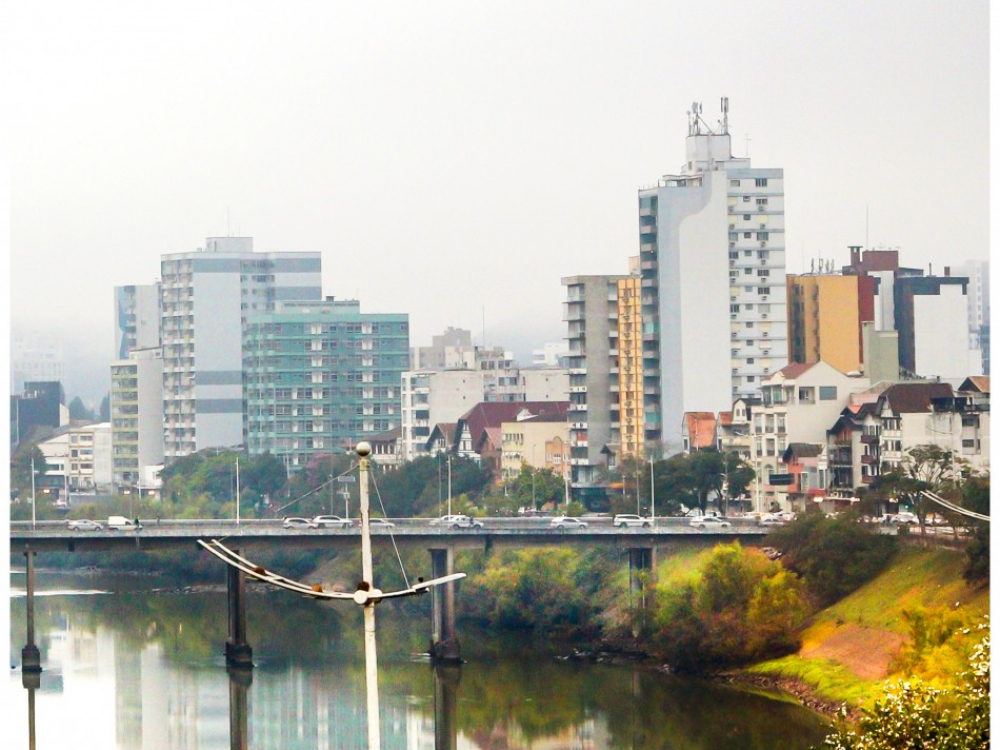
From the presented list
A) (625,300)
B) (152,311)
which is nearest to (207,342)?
(152,311)

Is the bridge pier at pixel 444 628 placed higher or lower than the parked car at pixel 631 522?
lower

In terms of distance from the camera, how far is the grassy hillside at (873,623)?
39.7 feet

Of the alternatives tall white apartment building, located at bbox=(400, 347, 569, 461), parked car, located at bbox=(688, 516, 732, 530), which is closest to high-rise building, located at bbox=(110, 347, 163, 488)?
tall white apartment building, located at bbox=(400, 347, 569, 461)

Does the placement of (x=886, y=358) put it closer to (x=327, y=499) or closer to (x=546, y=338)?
(x=546, y=338)

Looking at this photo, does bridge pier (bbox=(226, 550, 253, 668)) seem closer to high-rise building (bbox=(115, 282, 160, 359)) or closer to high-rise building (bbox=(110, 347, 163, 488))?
high-rise building (bbox=(110, 347, 163, 488))

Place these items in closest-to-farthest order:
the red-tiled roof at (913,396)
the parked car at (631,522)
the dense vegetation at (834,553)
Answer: the dense vegetation at (834,553), the parked car at (631,522), the red-tiled roof at (913,396)

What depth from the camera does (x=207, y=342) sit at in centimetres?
2839

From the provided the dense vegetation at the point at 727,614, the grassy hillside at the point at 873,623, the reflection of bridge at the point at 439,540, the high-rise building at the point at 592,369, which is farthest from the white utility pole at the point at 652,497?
the grassy hillside at the point at 873,623

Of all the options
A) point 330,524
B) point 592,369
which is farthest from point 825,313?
point 330,524

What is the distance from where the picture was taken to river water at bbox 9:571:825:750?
11461 millimetres

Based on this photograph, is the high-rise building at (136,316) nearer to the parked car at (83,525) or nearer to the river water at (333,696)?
the parked car at (83,525)

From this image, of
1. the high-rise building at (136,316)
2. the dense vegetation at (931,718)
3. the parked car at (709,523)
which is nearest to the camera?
the dense vegetation at (931,718)

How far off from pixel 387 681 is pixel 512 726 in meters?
2.09

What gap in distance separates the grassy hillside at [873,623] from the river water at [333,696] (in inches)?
18.6
